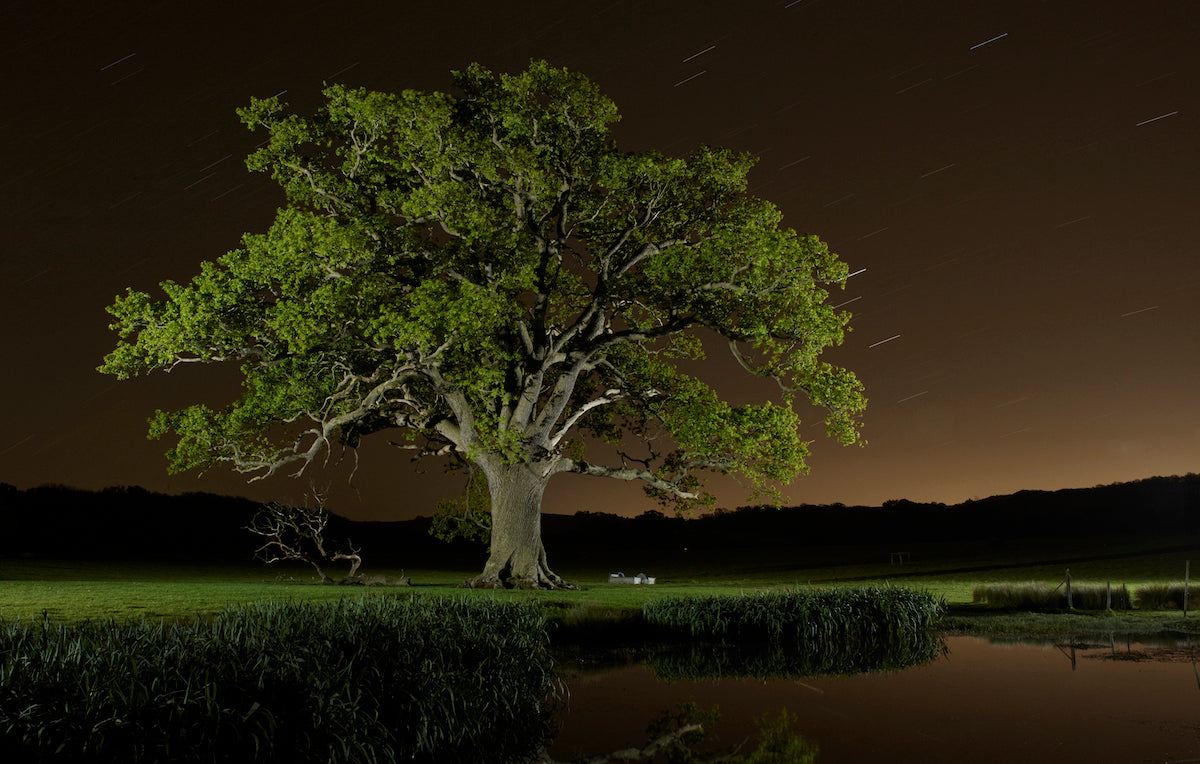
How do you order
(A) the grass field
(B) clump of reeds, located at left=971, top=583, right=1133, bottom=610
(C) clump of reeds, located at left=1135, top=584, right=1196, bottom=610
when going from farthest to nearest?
(B) clump of reeds, located at left=971, top=583, right=1133, bottom=610 → (C) clump of reeds, located at left=1135, top=584, right=1196, bottom=610 → (A) the grass field

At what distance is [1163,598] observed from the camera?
25.4 m

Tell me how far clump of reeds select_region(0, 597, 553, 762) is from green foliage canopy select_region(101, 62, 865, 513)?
472 inches

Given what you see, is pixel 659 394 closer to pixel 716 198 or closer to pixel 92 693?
pixel 716 198

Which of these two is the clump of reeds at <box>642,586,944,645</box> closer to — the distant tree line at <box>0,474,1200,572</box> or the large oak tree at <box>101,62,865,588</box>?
the large oak tree at <box>101,62,865,588</box>

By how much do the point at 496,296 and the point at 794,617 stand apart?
1127 centimetres

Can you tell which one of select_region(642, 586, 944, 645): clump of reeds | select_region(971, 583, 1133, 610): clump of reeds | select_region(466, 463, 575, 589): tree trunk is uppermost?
select_region(466, 463, 575, 589): tree trunk

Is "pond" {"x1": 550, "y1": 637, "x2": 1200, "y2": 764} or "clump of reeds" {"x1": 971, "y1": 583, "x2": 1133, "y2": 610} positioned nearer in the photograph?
"pond" {"x1": 550, "y1": 637, "x2": 1200, "y2": 764}

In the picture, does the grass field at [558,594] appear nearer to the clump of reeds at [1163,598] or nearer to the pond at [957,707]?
the clump of reeds at [1163,598]

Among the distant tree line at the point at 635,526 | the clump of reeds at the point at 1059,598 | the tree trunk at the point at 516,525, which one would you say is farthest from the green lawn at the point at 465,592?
the distant tree line at the point at 635,526

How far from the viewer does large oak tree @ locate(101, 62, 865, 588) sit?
24.3m

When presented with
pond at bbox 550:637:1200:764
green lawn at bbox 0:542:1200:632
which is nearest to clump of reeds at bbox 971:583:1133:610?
green lawn at bbox 0:542:1200:632

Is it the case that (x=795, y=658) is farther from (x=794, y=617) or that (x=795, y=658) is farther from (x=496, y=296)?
(x=496, y=296)

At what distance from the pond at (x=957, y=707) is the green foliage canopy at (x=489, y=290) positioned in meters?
10.6

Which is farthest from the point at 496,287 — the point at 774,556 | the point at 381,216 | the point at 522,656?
the point at 774,556
